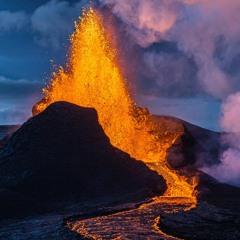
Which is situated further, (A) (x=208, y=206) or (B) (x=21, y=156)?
(B) (x=21, y=156)

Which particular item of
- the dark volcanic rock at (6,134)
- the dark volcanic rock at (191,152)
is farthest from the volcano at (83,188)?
the dark volcanic rock at (6,134)

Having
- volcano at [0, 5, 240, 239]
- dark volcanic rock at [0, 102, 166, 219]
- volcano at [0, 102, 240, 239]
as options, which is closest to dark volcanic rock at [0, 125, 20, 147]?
volcano at [0, 5, 240, 239]

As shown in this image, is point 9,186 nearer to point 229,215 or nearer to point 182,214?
point 182,214

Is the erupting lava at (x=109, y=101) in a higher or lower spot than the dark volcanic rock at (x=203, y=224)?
higher

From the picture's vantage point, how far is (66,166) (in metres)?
26.5

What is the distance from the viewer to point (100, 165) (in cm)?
2723

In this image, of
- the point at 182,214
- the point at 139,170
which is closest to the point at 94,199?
the point at 139,170

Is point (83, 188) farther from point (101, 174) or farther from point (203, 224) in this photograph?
point (203, 224)

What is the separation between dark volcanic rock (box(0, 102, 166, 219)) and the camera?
82.7 feet

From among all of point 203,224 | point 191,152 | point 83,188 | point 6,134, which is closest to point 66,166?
point 83,188

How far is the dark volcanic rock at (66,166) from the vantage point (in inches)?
992

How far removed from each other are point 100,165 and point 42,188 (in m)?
4.02

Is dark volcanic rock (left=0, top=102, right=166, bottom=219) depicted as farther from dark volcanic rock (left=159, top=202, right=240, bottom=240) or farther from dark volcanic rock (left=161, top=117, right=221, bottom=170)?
dark volcanic rock (left=161, top=117, right=221, bottom=170)

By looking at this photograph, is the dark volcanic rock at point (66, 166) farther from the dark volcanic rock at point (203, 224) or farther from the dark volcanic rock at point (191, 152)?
the dark volcanic rock at point (191, 152)
